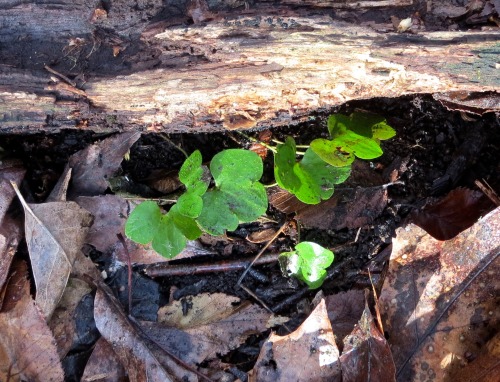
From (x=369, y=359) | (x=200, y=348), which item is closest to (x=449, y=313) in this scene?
(x=369, y=359)

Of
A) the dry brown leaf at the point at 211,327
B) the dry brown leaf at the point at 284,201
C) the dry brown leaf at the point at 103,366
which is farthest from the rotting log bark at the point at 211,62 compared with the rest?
the dry brown leaf at the point at 103,366

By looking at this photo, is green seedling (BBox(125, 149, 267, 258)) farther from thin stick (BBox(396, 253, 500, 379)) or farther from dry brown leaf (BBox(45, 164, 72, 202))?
thin stick (BBox(396, 253, 500, 379))

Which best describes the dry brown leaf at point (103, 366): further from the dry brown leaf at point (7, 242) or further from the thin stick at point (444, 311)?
the thin stick at point (444, 311)

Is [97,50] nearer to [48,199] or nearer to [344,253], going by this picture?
[48,199]

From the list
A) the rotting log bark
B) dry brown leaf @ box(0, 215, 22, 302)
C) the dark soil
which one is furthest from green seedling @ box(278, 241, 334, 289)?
dry brown leaf @ box(0, 215, 22, 302)

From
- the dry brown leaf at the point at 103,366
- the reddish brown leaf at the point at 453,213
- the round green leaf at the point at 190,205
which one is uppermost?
the round green leaf at the point at 190,205

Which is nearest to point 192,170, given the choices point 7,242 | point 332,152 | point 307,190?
point 307,190
